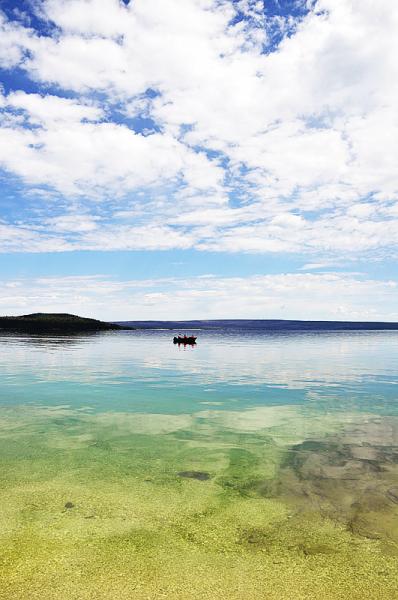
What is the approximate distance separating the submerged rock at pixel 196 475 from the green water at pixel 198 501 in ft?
0.24

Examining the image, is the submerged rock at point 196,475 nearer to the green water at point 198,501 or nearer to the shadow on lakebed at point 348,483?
the green water at point 198,501

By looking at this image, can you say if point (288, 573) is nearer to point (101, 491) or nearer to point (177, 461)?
point (101, 491)

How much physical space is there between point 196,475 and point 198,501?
1767 mm

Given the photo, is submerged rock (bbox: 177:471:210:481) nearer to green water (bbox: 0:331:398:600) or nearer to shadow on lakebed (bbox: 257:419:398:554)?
green water (bbox: 0:331:398:600)

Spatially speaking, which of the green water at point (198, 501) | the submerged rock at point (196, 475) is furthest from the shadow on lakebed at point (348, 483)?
the submerged rock at point (196, 475)

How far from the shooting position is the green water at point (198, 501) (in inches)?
242

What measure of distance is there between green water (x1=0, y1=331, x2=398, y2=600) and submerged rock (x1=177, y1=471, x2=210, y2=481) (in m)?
0.07

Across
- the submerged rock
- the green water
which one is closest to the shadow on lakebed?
the green water

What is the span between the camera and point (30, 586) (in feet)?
19.4

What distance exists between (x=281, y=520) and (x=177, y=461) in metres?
4.56

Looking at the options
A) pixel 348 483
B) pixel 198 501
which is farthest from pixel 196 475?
pixel 348 483

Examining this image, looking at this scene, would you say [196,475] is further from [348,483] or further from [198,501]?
[348,483]

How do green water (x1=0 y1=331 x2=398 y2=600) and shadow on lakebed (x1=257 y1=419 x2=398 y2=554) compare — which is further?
shadow on lakebed (x1=257 y1=419 x2=398 y2=554)

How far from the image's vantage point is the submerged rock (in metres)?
10.6
